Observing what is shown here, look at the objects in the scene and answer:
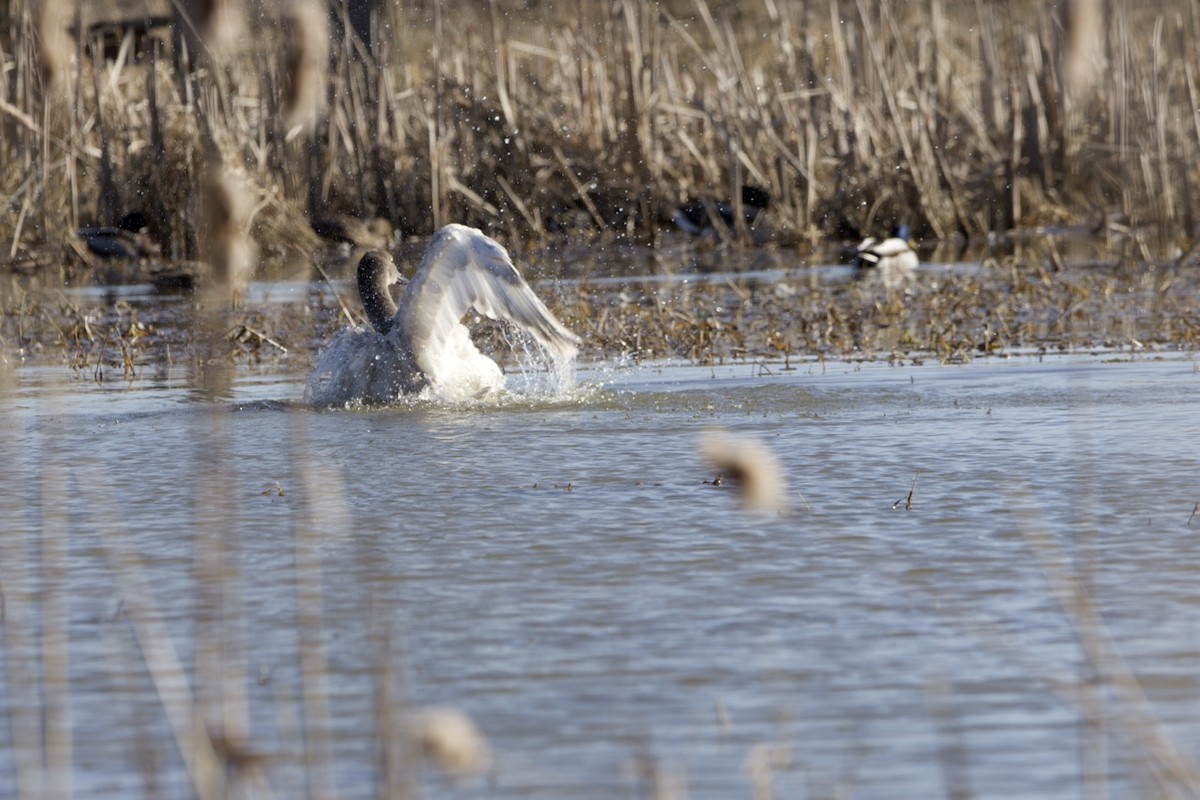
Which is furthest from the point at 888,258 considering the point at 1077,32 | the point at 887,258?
the point at 1077,32

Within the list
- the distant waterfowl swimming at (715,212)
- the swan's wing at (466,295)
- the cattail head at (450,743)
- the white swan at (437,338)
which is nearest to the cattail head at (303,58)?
the cattail head at (450,743)

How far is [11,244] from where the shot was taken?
1460cm

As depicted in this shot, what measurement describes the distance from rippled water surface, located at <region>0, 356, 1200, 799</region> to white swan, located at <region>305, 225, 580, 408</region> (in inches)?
25.4

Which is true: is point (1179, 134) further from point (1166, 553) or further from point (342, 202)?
point (1166, 553)

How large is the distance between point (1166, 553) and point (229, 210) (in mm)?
2790

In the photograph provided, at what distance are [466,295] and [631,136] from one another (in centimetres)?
822

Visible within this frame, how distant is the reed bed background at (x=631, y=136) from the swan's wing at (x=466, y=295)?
656 cm

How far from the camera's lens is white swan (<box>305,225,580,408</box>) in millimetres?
7996

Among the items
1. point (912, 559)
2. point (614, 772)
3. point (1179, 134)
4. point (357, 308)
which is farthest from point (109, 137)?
point (614, 772)

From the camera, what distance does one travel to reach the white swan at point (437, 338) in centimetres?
800

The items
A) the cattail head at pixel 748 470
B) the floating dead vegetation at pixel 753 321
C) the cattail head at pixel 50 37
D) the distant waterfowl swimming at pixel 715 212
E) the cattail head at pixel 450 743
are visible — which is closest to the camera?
the cattail head at pixel 450 743

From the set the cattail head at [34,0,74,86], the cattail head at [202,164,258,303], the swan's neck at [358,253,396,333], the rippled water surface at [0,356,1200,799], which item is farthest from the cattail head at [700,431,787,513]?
the swan's neck at [358,253,396,333]

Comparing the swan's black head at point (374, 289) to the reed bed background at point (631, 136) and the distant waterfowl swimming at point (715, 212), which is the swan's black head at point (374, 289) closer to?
the reed bed background at point (631, 136)

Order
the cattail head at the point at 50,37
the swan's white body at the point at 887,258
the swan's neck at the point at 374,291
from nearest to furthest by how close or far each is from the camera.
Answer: the cattail head at the point at 50,37
the swan's neck at the point at 374,291
the swan's white body at the point at 887,258
